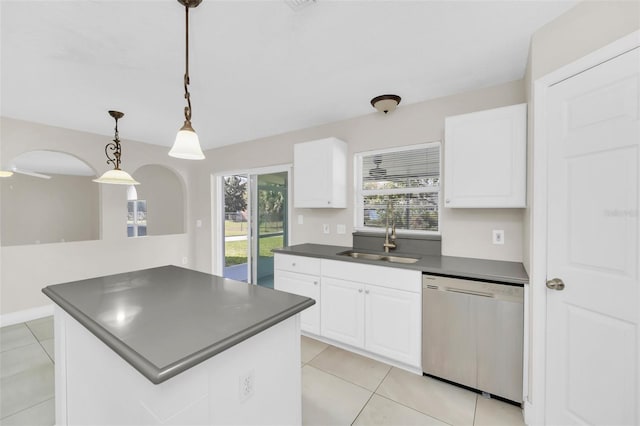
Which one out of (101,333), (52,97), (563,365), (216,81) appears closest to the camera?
(101,333)

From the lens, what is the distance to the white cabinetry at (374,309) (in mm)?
2195

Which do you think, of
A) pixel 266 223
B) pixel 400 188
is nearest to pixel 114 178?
pixel 266 223

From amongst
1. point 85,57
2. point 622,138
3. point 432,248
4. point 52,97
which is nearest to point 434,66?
point 622,138

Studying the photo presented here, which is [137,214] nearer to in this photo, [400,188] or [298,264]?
[298,264]

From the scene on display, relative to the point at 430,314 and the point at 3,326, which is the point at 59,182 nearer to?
the point at 3,326

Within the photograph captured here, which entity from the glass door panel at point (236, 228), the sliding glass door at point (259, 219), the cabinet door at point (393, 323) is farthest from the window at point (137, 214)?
the cabinet door at point (393, 323)

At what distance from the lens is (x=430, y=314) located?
2.10 metres

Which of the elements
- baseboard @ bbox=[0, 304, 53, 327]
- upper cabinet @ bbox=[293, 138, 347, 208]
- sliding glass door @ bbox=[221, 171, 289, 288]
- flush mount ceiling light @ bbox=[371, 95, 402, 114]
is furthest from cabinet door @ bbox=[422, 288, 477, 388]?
baseboard @ bbox=[0, 304, 53, 327]

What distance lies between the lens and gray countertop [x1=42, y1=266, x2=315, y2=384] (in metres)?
0.88

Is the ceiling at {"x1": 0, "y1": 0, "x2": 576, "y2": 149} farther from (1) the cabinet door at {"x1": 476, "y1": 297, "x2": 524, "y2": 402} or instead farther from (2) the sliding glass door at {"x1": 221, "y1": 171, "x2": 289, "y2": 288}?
(1) the cabinet door at {"x1": 476, "y1": 297, "x2": 524, "y2": 402}

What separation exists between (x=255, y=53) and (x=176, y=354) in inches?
74.5

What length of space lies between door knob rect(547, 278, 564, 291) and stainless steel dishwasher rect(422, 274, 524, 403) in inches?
7.9

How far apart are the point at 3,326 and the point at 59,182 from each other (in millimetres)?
4163

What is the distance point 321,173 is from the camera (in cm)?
309
